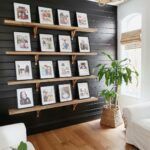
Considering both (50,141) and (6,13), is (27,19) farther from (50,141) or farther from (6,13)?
(50,141)

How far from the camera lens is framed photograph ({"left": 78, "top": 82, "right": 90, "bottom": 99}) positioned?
11.2 ft

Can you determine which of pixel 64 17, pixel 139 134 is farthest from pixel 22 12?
pixel 139 134

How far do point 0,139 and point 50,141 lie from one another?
1138mm

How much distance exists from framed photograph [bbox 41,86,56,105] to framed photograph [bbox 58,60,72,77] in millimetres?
311

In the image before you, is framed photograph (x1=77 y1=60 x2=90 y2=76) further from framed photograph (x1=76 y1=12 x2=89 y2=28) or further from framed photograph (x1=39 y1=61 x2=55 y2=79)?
framed photograph (x1=76 y1=12 x2=89 y2=28)

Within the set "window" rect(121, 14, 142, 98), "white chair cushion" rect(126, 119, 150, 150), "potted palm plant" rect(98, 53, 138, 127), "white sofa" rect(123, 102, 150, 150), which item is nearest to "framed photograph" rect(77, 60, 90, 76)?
"potted palm plant" rect(98, 53, 138, 127)

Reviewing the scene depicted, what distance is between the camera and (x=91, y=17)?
3.57 metres

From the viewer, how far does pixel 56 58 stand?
3.20 m

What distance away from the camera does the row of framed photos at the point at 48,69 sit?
2830mm

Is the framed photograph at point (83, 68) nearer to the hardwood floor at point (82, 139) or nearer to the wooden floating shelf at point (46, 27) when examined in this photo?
the wooden floating shelf at point (46, 27)

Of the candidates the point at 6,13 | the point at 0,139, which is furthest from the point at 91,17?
the point at 0,139

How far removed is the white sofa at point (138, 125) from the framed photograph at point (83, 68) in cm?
112

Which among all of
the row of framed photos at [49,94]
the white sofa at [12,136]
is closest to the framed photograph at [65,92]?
the row of framed photos at [49,94]

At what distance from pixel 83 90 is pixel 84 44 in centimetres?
89
